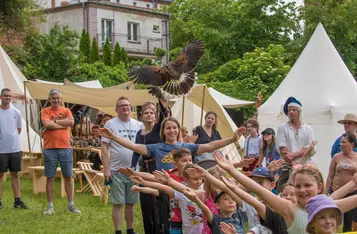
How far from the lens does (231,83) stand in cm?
2323

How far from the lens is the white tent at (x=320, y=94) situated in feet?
38.2

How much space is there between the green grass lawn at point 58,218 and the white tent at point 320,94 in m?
4.07

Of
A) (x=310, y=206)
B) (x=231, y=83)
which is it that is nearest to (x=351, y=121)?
(x=310, y=206)

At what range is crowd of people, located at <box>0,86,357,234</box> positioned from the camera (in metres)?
3.79

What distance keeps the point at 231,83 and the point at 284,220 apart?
768 inches

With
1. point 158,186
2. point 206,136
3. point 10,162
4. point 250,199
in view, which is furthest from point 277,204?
point 10,162

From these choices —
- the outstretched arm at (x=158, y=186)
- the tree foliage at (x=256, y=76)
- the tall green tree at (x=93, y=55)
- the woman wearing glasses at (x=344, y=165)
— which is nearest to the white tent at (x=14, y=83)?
the woman wearing glasses at (x=344, y=165)

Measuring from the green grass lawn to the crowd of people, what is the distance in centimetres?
25

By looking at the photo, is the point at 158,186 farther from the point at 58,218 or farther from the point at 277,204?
the point at 58,218

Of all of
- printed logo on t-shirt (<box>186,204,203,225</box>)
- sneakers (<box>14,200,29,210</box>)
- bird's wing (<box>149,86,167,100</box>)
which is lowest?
sneakers (<box>14,200,29,210</box>)

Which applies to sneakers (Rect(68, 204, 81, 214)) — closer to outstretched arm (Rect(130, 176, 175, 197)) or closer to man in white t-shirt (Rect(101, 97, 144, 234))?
man in white t-shirt (Rect(101, 97, 144, 234))

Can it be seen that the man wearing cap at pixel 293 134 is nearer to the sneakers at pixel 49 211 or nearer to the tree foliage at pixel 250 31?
the sneakers at pixel 49 211

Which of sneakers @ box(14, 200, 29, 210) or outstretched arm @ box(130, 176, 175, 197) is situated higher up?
outstretched arm @ box(130, 176, 175, 197)

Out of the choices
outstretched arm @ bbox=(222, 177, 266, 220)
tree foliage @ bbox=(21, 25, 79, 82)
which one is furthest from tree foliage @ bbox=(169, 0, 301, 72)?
outstretched arm @ bbox=(222, 177, 266, 220)
